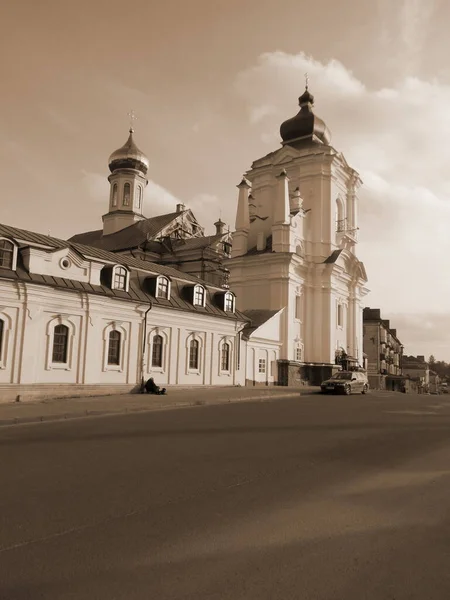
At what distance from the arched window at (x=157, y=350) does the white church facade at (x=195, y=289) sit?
3.5 inches

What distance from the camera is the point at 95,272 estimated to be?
78.7 feet

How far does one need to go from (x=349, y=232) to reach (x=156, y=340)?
31188mm

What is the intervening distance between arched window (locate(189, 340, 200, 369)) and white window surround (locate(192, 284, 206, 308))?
2.30 meters

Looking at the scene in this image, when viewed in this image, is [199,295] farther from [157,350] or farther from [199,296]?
[157,350]

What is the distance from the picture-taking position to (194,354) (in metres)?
29.0

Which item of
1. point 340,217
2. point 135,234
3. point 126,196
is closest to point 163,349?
point 340,217

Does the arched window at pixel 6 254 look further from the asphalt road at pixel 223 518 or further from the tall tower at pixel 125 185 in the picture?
the tall tower at pixel 125 185

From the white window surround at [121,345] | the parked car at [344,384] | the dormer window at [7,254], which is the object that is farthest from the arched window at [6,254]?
the parked car at [344,384]

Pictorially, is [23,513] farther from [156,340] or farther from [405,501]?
[156,340]

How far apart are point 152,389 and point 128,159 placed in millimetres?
46440

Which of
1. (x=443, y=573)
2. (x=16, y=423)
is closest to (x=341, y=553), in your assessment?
(x=443, y=573)

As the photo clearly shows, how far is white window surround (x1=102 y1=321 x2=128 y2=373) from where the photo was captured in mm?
23844

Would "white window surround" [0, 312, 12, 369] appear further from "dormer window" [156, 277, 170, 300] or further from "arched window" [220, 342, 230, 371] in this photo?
"arched window" [220, 342, 230, 371]

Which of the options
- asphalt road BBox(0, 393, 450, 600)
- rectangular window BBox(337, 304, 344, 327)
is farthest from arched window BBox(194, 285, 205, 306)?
rectangular window BBox(337, 304, 344, 327)
